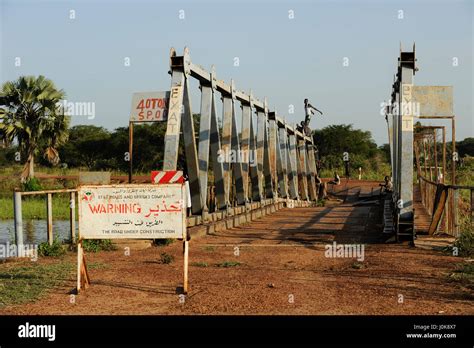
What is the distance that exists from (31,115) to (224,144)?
14.8 metres

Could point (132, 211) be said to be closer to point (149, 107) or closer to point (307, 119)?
point (149, 107)

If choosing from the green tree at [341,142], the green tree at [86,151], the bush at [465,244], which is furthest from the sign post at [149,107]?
the green tree at [341,142]

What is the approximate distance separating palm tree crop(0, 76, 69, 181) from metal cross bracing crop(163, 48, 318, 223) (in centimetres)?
1049

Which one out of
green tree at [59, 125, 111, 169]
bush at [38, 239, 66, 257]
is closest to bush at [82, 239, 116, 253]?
bush at [38, 239, 66, 257]

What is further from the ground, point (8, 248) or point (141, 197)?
point (141, 197)

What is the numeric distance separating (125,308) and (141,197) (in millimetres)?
1700

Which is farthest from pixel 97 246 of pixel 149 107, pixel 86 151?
pixel 86 151

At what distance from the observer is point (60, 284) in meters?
7.89

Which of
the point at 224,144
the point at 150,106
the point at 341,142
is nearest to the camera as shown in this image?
the point at 150,106

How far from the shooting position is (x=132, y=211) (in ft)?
25.5

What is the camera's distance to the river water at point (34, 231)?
16219mm

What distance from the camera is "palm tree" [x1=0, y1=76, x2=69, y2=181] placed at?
2750 centimetres
